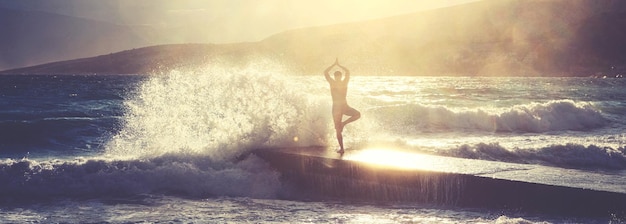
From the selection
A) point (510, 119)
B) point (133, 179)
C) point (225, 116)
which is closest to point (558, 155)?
point (225, 116)

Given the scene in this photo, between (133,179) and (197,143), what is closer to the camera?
(133,179)

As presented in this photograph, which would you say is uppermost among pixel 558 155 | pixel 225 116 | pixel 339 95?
pixel 339 95

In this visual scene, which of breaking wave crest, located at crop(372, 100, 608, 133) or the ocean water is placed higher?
breaking wave crest, located at crop(372, 100, 608, 133)

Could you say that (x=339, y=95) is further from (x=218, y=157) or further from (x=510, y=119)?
(x=510, y=119)

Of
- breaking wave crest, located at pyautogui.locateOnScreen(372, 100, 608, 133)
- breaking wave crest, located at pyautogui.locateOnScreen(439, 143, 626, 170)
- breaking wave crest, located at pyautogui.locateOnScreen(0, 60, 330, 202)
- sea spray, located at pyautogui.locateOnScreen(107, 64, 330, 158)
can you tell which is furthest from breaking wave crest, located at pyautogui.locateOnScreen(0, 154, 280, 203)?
breaking wave crest, located at pyautogui.locateOnScreen(372, 100, 608, 133)

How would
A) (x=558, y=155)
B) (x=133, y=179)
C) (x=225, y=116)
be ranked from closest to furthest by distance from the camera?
(x=133, y=179) → (x=225, y=116) → (x=558, y=155)

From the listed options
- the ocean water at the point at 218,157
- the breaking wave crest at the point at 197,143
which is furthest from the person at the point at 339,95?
the breaking wave crest at the point at 197,143

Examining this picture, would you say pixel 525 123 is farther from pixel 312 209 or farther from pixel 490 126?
pixel 312 209

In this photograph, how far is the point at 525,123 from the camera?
24.1 m

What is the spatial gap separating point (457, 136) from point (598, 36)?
139195 millimetres

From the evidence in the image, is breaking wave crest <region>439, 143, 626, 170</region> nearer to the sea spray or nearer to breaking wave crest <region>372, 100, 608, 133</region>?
the sea spray

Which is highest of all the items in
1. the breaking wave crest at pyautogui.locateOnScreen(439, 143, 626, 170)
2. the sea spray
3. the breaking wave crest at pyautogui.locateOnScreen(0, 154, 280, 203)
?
the sea spray

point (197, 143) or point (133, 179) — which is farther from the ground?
point (197, 143)

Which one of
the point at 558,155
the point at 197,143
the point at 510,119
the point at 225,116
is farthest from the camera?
the point at 510,119
